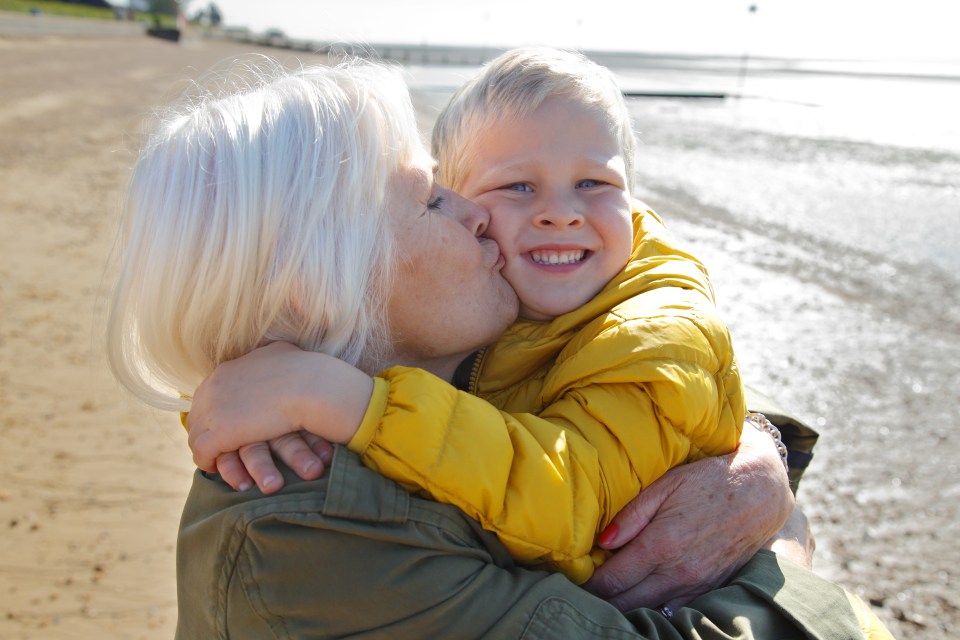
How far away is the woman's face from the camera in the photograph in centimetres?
190

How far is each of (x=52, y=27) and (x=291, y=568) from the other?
214ft

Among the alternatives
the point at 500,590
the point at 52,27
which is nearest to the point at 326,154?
the point at 500,590

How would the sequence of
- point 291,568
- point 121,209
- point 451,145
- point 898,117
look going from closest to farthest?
1. point 291,568
2. point 121,209
3. point 451,145
4. point 898,117

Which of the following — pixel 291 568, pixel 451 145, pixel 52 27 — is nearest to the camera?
pixel 291 568

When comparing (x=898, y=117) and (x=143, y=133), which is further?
(x=898, y=117)

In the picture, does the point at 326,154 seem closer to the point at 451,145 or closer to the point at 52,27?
the point at 451,145

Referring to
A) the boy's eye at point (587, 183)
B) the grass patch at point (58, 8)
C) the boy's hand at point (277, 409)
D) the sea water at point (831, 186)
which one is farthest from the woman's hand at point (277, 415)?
the grass patch at point (58, 8)

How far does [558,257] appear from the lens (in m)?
2.15

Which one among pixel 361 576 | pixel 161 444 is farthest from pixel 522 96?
pixel 161 444

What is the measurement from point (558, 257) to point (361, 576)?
41.5 inches

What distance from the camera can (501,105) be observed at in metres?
2.22

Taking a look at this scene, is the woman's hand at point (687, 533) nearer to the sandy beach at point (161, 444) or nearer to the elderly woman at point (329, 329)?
the elderly woman at point (329, 329)

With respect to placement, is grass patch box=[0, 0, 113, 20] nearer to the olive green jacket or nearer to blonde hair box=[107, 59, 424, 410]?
blonde hair box=[107, 59, 424, 410]

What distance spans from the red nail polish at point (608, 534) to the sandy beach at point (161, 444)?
4.48ft
